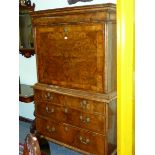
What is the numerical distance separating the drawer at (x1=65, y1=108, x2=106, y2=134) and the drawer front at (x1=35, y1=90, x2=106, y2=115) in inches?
2.3

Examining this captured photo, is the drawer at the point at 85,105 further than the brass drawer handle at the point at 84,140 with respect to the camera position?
No

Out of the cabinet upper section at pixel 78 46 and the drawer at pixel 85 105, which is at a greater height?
the cabinet upper section at pixel 78 46

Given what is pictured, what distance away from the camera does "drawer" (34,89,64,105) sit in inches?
113

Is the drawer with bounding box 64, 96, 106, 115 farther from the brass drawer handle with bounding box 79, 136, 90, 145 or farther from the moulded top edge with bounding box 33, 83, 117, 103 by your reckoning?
the brass drawer handle with bounding box 79, 136, 90, 145

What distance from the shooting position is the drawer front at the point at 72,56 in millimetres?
2475

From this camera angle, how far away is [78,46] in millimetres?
2613

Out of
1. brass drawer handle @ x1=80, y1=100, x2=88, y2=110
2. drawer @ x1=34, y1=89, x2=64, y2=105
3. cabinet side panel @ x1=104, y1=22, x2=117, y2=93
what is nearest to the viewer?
cabinet side panel @ x1=104, y1=22, x2=117, y2=93

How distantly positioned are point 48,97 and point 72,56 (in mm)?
687

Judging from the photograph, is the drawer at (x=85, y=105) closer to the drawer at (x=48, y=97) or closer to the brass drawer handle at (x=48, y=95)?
the drawer at (x=48, y=97)

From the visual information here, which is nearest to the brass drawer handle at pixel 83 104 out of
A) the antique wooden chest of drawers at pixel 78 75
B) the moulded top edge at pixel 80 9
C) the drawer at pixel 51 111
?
the antique wooden chest of drawers at pixel 78 75

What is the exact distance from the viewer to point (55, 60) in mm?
2895

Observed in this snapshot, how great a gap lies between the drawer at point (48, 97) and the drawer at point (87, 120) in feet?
0.65

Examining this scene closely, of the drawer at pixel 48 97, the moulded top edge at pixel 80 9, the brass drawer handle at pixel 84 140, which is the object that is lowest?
the brass drawer handle at pixel 84 140

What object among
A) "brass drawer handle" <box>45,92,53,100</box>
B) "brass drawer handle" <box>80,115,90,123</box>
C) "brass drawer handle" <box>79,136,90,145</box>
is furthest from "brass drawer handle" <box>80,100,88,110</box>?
"brass drawer handle" <box>45,92,53,100</box>
